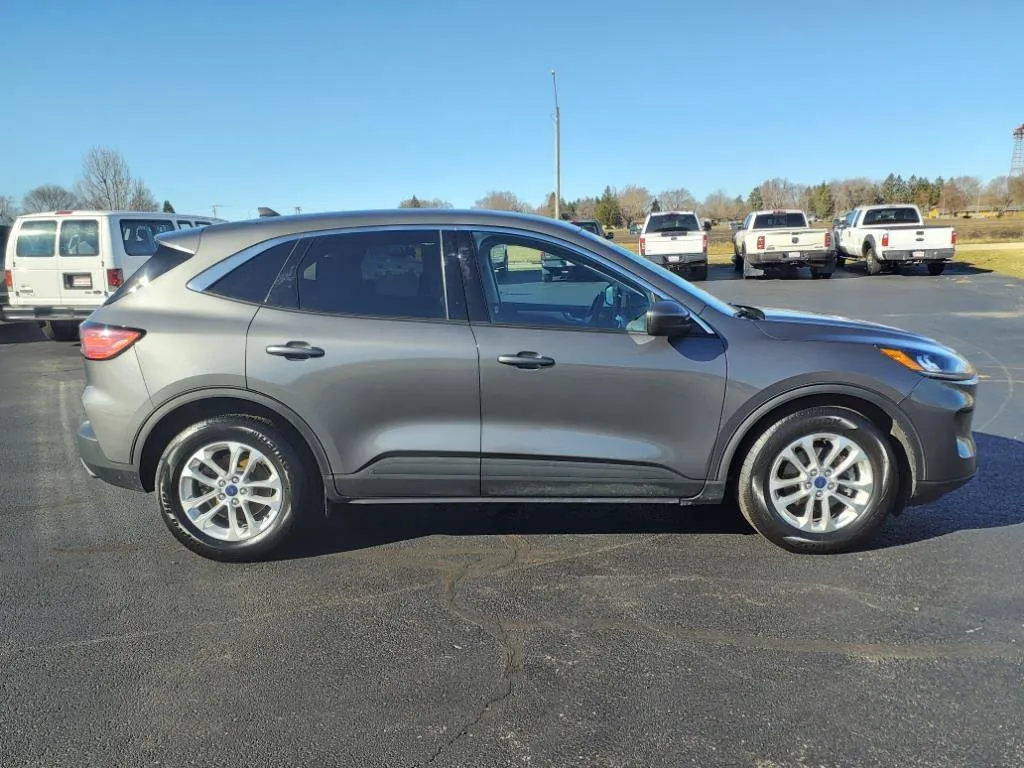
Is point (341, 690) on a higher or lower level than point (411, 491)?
lower

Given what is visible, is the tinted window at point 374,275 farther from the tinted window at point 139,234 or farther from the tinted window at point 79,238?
the tinted window at point 79,238

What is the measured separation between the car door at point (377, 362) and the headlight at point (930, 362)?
2145 mm

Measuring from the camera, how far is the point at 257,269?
4145 millimetres

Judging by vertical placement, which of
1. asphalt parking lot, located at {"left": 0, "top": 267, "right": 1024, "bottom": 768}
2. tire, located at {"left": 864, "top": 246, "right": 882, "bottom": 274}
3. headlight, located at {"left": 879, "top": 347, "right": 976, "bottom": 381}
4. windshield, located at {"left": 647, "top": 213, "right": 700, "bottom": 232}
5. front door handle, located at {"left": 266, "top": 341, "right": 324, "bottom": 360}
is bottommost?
asphalt parking lot, located at {"left": 0, "top": 267, "right": 1024, "bottom": 768}

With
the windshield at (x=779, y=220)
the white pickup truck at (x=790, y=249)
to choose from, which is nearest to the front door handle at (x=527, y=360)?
the white pickup truck at (x=790, y=249)

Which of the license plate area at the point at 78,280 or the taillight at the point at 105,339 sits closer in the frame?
the taillight at the point at 105,339

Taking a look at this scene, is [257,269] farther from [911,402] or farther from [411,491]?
[911,402]

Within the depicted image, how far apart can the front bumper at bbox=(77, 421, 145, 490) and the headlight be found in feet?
12.8

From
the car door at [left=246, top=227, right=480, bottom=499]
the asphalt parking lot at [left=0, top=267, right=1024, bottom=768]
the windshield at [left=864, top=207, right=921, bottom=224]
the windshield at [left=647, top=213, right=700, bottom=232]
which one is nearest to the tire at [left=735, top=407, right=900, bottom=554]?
the asphalt parking lot at [left=0, top=267, right=1024, bottom=768]

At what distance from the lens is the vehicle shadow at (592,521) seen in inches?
175

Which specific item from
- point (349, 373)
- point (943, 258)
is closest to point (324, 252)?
point (349, 373)

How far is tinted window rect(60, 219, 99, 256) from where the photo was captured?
1154cm

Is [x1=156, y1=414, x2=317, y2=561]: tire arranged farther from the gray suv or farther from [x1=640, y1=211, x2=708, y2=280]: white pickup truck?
[x1=640, y1=211, x2=708, y2=280]: white pickup truck

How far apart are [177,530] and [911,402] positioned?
3.78 meters
